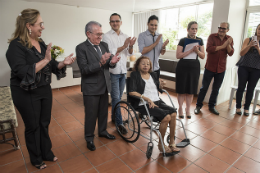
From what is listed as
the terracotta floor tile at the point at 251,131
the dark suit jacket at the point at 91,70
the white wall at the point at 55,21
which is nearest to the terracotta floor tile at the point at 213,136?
the terracotta floor tile at the point at 251,131

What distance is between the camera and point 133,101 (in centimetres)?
238

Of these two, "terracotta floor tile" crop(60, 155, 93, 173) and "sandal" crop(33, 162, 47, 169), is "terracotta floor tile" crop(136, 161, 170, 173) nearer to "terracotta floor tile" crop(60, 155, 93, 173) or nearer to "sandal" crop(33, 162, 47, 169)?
"terracotta floor tile" crop(60, 155, 93, 173)

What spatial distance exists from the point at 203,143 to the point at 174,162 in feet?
2.20

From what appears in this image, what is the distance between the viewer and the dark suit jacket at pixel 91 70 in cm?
206

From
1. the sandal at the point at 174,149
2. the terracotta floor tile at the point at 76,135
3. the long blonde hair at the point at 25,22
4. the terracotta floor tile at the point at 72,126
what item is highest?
the long blonde hair at the point at 25,22

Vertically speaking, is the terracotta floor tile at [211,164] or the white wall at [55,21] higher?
the white wall at [55,21]

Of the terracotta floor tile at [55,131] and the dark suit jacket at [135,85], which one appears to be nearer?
the dark suit jacket at [135,85]

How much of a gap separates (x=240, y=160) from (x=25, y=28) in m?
2.78

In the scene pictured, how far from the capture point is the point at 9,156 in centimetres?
230

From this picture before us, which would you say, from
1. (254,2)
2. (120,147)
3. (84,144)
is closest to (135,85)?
(120,147)

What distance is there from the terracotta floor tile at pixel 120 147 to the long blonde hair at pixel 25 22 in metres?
1.59

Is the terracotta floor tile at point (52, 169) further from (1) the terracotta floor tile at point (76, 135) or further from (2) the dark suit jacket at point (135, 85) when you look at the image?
(2) the dark suit jacket at point (135, 85)

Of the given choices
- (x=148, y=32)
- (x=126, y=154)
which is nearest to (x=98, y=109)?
(x=126, y=154)

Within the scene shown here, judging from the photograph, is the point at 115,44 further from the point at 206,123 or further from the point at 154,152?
the point at 206,123
